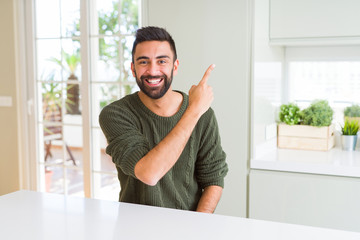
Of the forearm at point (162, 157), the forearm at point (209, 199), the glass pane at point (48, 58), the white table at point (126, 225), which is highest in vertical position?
the glass pane at point (48, 58)

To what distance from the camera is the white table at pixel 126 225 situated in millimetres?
1248

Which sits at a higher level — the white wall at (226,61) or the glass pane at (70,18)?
the glass pane at (70,18)

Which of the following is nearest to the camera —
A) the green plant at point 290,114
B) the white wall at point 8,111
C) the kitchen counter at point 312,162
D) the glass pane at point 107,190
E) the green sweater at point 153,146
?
the green sweater at point 153,146

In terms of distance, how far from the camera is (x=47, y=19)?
3.79 meters

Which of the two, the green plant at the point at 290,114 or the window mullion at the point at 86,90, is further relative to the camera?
Result: the window mullion at the point at 86,90

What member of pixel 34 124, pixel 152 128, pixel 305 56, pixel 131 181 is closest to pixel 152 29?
pixel 152 128

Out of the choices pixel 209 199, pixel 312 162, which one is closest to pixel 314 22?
pixel 312 162

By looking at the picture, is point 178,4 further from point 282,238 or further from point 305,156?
point 282,238

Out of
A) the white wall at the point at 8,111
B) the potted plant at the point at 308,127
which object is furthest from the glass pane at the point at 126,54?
the potted plant at the point at 308,127

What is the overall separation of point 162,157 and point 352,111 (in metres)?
Result: 1.95

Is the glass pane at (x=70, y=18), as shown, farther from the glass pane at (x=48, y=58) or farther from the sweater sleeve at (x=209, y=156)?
the sweater sleeve at (x=209, y=156)

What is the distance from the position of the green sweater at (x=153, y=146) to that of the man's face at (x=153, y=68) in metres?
0.11

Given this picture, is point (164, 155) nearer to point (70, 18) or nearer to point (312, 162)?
point (312, 162)

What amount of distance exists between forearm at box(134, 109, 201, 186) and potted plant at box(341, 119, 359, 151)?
1688mm
